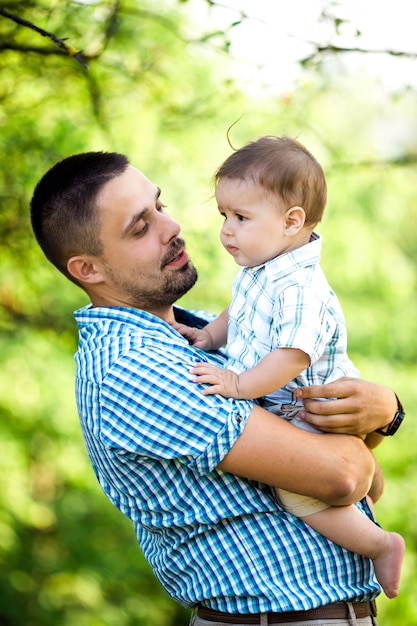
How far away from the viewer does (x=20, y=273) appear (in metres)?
4.71

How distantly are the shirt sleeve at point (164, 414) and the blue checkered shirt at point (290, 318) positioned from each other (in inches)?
6.8

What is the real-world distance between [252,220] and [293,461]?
1.75 ft

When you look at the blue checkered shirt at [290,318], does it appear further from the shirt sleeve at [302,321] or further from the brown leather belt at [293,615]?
the brown leather belt at [293,615]

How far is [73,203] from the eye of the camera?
2195mm

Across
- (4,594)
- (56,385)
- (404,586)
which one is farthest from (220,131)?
(4,594)

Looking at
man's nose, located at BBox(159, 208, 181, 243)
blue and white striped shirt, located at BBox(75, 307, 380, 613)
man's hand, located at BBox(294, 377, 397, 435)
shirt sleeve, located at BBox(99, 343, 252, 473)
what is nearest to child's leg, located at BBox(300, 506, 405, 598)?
blue and white striped shirt, located at BBox(75, 307, 380, 613)

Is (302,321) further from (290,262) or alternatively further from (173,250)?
(173,250)

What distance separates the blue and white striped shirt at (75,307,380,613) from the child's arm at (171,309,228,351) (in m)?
0.27

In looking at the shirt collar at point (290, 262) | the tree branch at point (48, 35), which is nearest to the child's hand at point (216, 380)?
the shirt collar at point (290, 262)

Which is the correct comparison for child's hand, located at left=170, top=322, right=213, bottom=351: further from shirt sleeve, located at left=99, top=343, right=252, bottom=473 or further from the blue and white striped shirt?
shirt sleeve, located at left=99, top=343, right=252, bottom=473

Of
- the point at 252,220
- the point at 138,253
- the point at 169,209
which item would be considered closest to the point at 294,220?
the point at 252,220

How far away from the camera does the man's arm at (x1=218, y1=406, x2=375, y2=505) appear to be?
1.72 metres

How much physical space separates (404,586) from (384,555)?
436 cm

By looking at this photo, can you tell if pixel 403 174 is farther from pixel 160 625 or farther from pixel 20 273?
pixel 160 625
